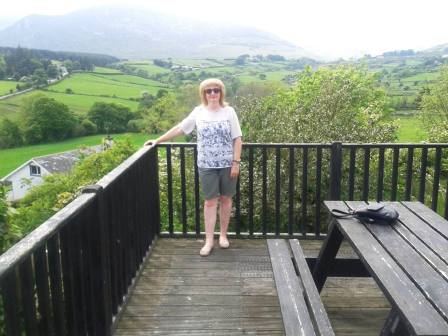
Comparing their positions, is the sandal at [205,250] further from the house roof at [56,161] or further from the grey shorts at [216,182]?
the house roof at [56,161]

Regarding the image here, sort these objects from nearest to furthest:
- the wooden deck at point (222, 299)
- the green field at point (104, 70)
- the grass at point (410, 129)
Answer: the wooden deck at point (222, 299)
the grass at point (410, 129)
the green field at point (104, 70)

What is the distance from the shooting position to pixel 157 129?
48.0m

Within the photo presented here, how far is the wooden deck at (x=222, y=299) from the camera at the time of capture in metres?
3.21

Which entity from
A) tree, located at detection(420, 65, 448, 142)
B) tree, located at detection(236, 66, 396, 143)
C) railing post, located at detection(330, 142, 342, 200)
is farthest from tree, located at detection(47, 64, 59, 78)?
railing post, located at detection(330, 142, 342, 200)

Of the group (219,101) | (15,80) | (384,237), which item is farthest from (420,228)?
(15,80)

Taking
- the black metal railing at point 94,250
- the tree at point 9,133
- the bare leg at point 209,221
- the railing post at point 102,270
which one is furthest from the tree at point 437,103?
the tree at point 9,133

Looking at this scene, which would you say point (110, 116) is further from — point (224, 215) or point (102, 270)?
point (102, 270)

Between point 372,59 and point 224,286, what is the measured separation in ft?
296

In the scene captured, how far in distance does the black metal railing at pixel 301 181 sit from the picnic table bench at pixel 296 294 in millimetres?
1406

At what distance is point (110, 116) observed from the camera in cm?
5241

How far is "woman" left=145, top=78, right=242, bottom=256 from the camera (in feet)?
13.3

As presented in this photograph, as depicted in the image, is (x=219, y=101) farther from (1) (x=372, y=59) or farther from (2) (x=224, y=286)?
(1) (x=372, y=59)

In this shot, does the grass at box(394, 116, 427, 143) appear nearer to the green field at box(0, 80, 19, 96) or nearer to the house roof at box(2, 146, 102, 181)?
the house roof at box(2, 146, 102, 181)

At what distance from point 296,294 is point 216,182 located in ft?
5.58
